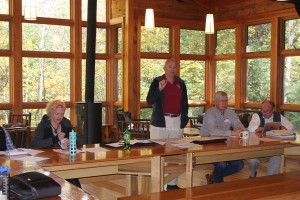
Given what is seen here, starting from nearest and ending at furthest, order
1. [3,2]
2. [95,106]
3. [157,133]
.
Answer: [157,133], [95,106], [3,2]

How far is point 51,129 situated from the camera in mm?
4461

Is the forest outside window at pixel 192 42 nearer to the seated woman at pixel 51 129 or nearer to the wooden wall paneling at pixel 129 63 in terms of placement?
the wooden wall paneling at pixel 129 63

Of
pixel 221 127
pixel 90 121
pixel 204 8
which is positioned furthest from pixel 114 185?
pixel 204 8

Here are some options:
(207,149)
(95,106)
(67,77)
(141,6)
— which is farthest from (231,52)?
(207,149)

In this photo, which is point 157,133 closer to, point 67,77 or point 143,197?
point 143,197

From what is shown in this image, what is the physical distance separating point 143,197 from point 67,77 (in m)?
6.50

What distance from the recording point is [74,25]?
9.16 meters

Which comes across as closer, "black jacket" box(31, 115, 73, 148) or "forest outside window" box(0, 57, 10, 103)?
"black jacket" box(31, 115, 73, 148)

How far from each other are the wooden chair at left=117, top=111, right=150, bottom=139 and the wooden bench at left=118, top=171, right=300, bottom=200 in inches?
157

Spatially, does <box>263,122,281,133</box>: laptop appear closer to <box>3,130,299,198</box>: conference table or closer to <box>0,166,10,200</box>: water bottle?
<box>3,130,299,198</box>: conference table

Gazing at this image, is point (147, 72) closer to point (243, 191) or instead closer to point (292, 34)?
point (292, 34)

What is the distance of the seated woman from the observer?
439 cm

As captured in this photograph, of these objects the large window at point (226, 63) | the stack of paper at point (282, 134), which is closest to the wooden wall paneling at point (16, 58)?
the large window at point (226, 63)

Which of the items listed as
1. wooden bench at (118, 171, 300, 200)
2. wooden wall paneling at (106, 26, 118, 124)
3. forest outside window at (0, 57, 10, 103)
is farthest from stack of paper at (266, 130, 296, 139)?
forest outside window at (0, 57, 10, 103)
